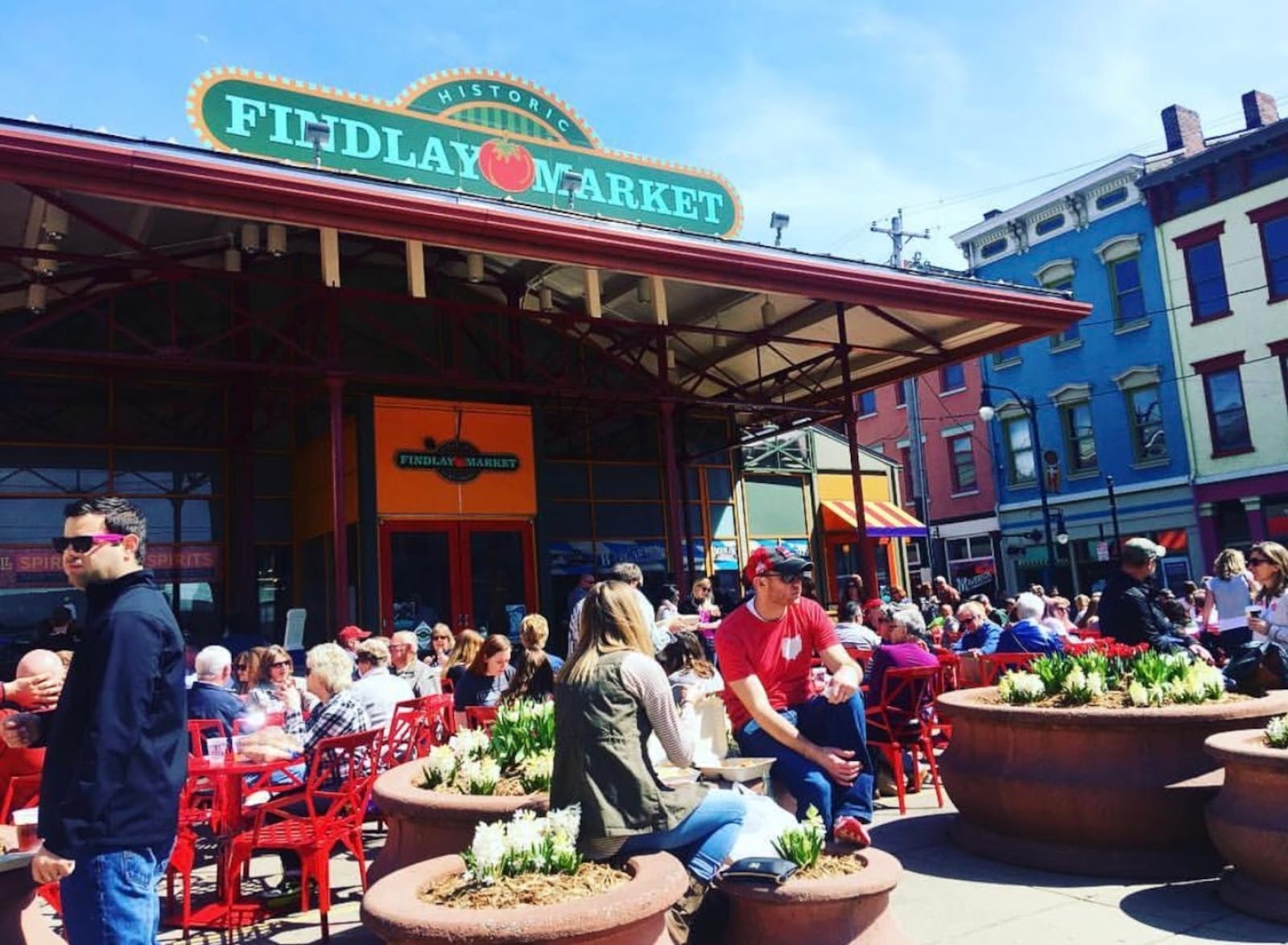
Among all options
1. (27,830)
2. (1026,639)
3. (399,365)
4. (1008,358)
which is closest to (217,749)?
(27,830)

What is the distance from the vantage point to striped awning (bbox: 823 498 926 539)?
67.2 ft

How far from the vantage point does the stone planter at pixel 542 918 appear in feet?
8.82

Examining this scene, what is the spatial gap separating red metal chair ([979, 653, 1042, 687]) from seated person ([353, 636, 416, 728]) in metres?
4.36

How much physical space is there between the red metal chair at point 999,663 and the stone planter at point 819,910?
14.1ft

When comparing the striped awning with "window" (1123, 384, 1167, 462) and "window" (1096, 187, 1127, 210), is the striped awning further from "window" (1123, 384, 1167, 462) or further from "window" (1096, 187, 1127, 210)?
"window" (1096, 187, 1127, 210)

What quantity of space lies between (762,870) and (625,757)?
611mm

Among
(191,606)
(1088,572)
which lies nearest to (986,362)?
(1088,572)

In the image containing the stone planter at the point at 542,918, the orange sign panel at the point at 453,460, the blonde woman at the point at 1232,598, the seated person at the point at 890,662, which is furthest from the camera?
the orange sign panel at the point at 453,460

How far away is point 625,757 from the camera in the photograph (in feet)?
11.5

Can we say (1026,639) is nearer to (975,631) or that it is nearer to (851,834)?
(975,631)

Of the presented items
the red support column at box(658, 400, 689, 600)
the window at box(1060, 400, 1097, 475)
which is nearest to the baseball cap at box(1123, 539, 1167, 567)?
the red support column at box(658, 400, 689, 600)

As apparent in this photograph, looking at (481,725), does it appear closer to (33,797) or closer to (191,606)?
(33,797)

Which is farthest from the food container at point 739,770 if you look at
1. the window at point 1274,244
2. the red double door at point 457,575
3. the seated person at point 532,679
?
the window at point 1274,244

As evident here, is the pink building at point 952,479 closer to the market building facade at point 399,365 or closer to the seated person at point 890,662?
the market building facade at point 399,365
